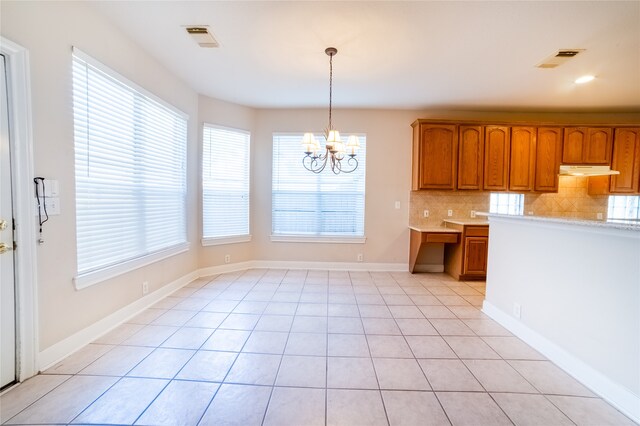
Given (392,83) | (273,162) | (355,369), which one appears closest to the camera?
(355,369)

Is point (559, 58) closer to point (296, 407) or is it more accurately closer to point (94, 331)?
point (296, 407)

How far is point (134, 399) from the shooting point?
1614 millimetres

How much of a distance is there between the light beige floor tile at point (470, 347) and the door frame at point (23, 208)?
3088 millimetres

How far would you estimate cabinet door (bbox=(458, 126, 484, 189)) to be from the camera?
4.24m

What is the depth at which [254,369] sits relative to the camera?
192 cm

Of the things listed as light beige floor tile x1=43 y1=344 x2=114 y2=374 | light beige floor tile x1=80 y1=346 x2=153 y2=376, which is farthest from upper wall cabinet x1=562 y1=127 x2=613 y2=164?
light beige floor tile x1=43 y1=344 x2=114 y2=374

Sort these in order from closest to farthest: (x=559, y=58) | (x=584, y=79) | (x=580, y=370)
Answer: (x=580, y=370)
(x=559, y=58)
(x=584, y=79)

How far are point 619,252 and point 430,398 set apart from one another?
150 cm

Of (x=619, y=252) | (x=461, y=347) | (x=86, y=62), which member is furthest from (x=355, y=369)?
(x=86, y=62)

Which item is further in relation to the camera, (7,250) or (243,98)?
(243,98)

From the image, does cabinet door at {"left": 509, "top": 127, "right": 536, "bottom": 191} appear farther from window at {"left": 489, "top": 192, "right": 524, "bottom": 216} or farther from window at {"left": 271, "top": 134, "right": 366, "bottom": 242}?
window at {"left": 271, "top": 134, "right": 366, "bottom": 242}

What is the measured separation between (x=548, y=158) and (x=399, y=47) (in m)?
3.40

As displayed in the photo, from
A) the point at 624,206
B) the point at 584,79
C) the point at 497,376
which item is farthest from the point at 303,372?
the point at 624,206

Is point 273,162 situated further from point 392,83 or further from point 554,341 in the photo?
point 554,341
